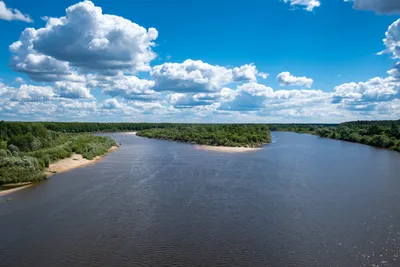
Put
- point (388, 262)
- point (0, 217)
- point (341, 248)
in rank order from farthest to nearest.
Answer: point (0, 217) → point (341, 248) → point (388, 262)

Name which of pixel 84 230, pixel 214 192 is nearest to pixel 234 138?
pixel 214 192

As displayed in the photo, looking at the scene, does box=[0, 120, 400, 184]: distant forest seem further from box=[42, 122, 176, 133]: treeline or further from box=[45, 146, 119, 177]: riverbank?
box=[42, 122, 176, 133]: treeline

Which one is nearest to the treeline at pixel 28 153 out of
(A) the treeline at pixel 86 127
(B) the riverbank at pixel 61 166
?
(B) the riverbank at pixel 61 166

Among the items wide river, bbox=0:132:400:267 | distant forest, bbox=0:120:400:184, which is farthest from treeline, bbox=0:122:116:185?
wide river, bbox=0:132:400:267

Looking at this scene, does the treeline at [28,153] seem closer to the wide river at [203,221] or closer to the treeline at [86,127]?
the wide river at [203,221]

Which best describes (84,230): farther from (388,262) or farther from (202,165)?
(202,165)

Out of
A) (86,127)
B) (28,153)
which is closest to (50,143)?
(28,153)
